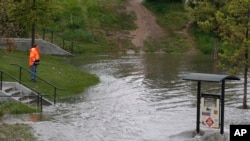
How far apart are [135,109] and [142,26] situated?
105ft

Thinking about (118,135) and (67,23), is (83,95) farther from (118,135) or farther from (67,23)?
(67,23)

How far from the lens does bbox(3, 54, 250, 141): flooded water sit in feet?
67.7

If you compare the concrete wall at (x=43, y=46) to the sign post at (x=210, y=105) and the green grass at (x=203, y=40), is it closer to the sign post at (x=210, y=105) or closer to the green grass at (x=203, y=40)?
the green grass at (x=203, y=40)

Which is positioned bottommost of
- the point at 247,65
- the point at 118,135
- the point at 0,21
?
the point at 118,135

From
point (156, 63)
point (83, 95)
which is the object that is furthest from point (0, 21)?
point (156, 63)

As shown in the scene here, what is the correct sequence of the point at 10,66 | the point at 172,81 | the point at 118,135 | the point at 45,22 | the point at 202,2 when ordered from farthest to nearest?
1. the point at 202,2
2. the point at 45,22
3. the point at 172,81
4. the point at 10,66
5. the point at 118,135

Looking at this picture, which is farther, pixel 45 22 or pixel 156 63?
pixel 156 63

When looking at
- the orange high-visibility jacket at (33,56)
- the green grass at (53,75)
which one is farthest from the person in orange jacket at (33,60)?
the green grass at (53,75)

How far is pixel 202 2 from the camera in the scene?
1876 inches

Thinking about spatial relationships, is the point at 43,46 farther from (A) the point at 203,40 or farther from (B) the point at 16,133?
(B) the point at 16,133

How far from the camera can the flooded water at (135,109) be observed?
20641mm

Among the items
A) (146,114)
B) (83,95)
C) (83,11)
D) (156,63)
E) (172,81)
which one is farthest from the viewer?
(83,11)

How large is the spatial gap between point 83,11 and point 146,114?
108 feet

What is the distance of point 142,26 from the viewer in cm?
5709
